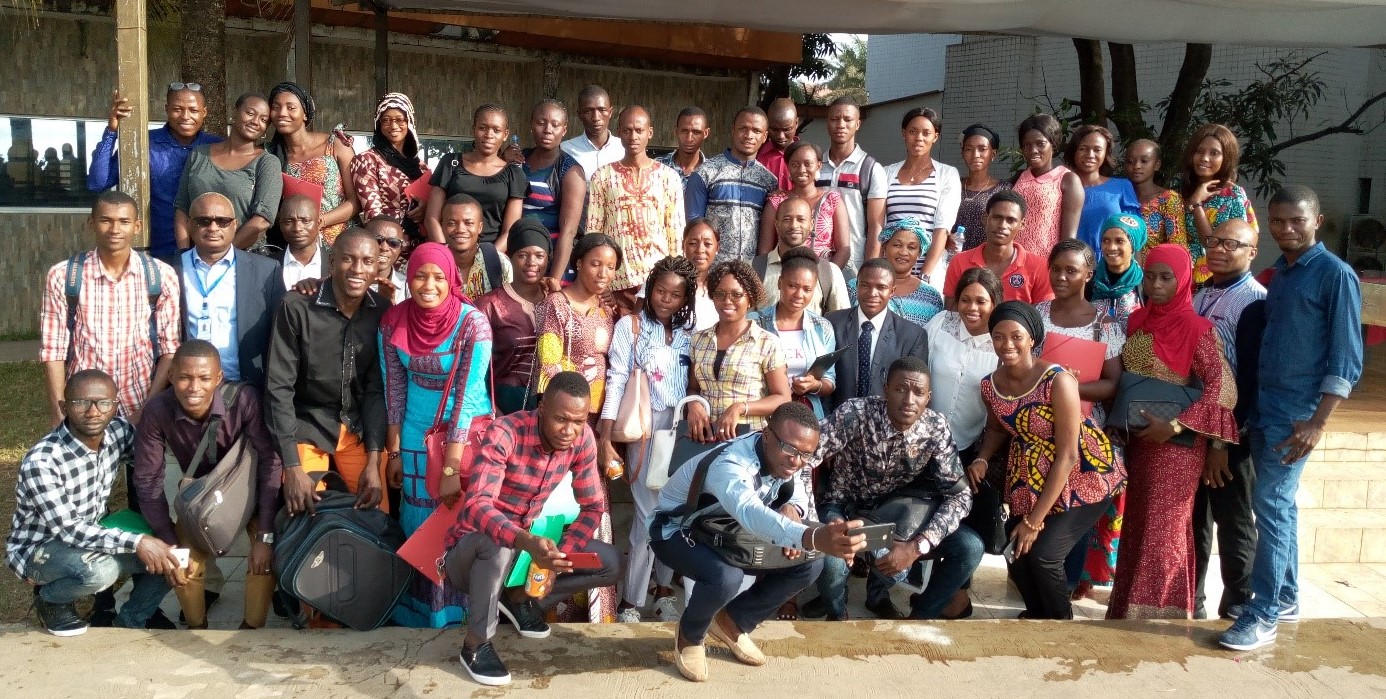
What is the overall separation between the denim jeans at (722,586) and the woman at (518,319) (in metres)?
1.07

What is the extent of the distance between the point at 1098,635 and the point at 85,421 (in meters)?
Answer: 3.81

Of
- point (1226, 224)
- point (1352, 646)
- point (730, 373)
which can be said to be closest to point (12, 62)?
point (730, 373)

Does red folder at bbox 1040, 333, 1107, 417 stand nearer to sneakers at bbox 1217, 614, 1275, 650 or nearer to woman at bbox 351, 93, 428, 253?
sneakers at bbox 1217, 614, 1275, 650

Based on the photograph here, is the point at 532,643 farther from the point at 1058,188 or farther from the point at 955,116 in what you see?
the point at 955,116

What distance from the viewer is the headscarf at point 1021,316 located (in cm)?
414

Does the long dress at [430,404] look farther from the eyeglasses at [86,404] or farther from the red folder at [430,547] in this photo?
the eyeglasses at [86,404]

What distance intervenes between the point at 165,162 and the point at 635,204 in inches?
87.0

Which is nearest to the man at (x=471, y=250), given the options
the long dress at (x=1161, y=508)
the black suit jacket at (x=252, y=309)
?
the black suit jacket at (x=252, y=309)

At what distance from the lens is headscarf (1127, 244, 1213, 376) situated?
4293 millimetres

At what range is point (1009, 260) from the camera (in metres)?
5.01

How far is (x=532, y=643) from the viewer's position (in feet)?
12.8

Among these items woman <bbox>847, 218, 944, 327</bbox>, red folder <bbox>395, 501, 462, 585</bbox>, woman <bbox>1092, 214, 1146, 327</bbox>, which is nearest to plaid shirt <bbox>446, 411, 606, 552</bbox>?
red folder <bbox>395, 501, 462, 585</bbox>

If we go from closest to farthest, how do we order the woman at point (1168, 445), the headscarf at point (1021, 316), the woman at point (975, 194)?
the headscarf at point (1021, 316), the woman at point (1168, 445), the woman at point (975, 194)

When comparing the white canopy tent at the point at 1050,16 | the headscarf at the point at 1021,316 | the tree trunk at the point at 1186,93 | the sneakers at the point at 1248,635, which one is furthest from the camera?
the tree trunk at the point at 1186,93
